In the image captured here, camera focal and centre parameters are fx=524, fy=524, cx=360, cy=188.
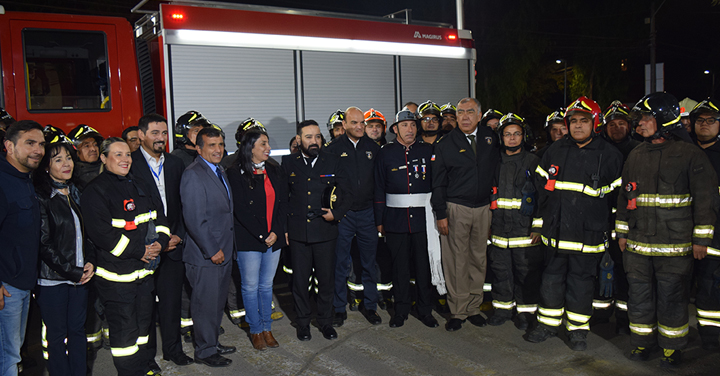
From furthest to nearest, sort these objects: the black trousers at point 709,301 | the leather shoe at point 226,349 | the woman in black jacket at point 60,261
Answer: the leather shoe at point 226,349 < the black trousers at point 709,301 < the woman in black jacket at point 60,261

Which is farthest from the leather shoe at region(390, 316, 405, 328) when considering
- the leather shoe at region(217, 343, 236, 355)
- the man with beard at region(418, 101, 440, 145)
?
the man with beard at region(418, 101, 440, 145)

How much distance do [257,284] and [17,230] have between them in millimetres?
1994

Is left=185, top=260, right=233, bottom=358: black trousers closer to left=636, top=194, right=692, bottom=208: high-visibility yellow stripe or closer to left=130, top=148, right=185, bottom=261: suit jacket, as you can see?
left=130, top=148, right=185, bottom=261: suit jacket

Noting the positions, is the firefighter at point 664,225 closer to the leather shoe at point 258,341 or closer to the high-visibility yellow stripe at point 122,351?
the leather shoe at point 258,341

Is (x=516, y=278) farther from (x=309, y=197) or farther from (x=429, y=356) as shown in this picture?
(x=309, y=197)

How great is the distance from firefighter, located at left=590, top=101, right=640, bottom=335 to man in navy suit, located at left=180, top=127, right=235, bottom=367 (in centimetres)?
338

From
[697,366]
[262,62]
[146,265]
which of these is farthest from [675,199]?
[262,62]

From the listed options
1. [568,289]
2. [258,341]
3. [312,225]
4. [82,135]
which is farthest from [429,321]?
[82,135]

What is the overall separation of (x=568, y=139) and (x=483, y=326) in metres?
2.00

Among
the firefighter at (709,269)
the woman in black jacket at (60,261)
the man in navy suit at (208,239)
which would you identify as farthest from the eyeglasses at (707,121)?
the woman in black jacket at (60,261)

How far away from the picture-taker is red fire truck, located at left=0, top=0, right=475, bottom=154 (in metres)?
5.89

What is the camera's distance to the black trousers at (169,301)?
438cm

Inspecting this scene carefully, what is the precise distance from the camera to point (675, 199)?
14.1 ft

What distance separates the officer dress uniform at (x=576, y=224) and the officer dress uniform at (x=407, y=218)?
3.86 feet
